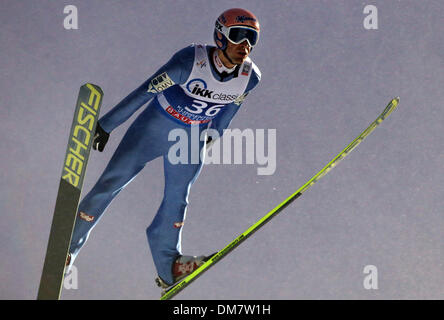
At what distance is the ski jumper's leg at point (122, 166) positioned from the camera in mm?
Result: 2625

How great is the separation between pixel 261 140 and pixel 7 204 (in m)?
1.23

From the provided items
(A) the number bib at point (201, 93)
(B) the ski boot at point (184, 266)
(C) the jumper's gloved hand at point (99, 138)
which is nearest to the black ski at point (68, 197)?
(C) the jumper's gloved hand at point (99, 138)

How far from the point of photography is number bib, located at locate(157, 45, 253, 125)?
2.57 meters

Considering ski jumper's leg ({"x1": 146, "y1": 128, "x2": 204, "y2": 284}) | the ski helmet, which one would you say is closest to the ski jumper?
ski jumper's leg ({"x1": 146, "y1": 128, "x2": 204, "y2": 284})

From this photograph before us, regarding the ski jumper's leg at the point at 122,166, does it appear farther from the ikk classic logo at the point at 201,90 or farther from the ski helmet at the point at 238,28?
the ski helmet at the point at 238,28

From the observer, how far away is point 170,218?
2738 millimetres

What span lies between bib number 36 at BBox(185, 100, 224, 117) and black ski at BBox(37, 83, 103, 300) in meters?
0.39

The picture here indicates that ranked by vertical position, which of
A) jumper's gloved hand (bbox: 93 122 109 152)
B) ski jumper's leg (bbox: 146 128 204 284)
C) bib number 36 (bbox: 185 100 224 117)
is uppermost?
bib number 36 (bbox: 185 100 224 117)

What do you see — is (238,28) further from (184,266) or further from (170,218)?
(184,266)

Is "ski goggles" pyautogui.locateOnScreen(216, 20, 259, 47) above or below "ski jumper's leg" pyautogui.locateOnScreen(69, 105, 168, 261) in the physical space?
above

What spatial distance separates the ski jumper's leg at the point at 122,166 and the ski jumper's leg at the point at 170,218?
0.10 meters

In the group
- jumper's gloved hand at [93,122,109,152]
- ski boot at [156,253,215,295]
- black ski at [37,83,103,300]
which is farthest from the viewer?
ski boot at [156,253,215,295]

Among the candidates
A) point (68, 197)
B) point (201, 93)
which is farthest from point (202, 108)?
point (68, 197)

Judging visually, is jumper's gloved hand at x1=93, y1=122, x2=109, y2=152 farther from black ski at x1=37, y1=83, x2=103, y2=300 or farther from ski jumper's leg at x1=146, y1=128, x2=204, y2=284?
ski jumper's leg at x1=146, y1=128, x2=204, y2=284
